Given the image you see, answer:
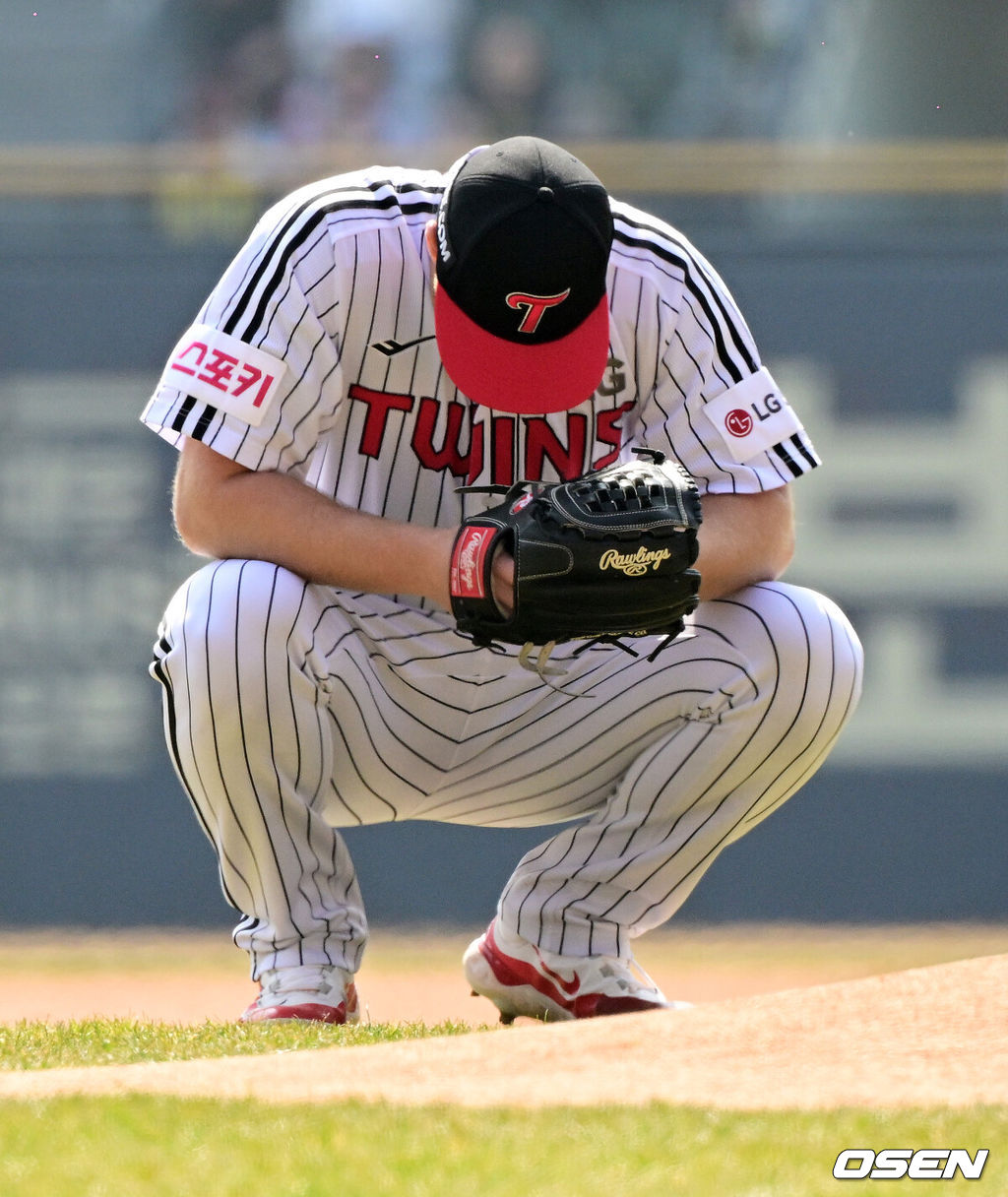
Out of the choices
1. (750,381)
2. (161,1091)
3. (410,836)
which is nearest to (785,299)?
(410,836)

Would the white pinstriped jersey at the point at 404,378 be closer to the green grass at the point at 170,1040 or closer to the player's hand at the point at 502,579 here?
the player's hand at the point at 502,579

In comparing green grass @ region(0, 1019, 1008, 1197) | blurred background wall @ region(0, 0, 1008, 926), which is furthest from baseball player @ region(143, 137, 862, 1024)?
blurred background wall @ region(0, 0, 1008, 926)

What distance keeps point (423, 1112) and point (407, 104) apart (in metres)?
4.95

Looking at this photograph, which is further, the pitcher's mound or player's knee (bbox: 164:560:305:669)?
player's knee (bbox: 164:560:305:669)

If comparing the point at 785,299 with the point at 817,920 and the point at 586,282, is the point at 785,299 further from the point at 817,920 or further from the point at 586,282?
the point at 586,282

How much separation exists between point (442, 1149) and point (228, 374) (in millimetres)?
1190

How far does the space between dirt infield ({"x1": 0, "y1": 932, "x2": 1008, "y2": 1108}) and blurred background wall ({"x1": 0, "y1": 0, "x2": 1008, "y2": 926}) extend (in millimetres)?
3115

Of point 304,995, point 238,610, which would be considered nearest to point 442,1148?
point 304,995

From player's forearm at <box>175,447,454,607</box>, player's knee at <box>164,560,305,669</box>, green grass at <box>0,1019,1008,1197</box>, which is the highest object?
player's forearm at <box>175,447,454,607</box>

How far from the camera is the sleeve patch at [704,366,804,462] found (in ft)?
8.00

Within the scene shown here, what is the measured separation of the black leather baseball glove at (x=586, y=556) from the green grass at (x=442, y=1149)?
776 millimetres

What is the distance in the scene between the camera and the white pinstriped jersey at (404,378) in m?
2.32

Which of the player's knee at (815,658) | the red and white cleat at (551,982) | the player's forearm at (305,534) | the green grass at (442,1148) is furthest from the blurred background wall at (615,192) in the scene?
the green grass at (442,1148)

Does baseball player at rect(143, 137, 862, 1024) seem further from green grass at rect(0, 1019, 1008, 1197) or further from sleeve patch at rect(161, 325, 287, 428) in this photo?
green grass at rect(0, 1019, 1008, 1197)
